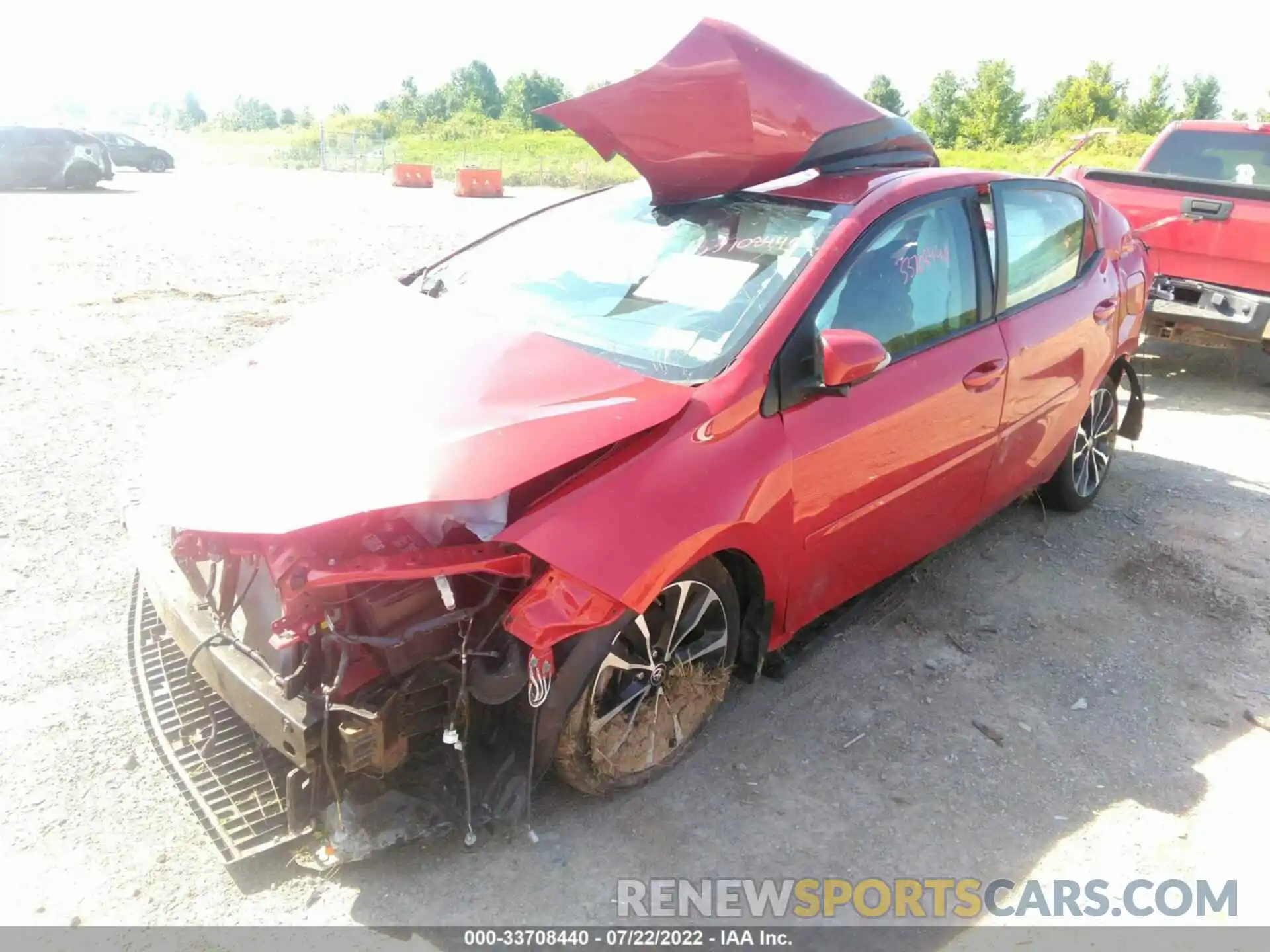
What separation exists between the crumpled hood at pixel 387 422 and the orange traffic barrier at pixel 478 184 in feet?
76.3

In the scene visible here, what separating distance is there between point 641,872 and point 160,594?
1703 mm

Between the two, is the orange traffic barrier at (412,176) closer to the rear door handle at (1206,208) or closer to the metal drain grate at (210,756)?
the rear door handle at (1206,208)

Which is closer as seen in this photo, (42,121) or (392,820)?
(392,820)

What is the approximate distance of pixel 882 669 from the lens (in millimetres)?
3729

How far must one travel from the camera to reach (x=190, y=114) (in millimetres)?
120000

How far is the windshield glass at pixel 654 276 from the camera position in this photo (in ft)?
10.0

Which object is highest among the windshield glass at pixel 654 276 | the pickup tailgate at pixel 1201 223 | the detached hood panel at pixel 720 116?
the detached hood panel at pixel 720 116

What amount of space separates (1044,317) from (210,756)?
145 inches

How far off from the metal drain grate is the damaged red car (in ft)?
0.04

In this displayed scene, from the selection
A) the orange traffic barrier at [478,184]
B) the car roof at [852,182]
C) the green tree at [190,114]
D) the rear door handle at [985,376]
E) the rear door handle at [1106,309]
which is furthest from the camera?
the green tree at [190,114]

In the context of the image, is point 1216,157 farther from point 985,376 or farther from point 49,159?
point 49,159

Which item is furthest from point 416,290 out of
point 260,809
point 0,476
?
point 0,476

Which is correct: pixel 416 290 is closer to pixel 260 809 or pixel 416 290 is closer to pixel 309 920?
pixel 260 809

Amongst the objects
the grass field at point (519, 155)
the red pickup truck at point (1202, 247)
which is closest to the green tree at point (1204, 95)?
the grass field at point (519, 155)
